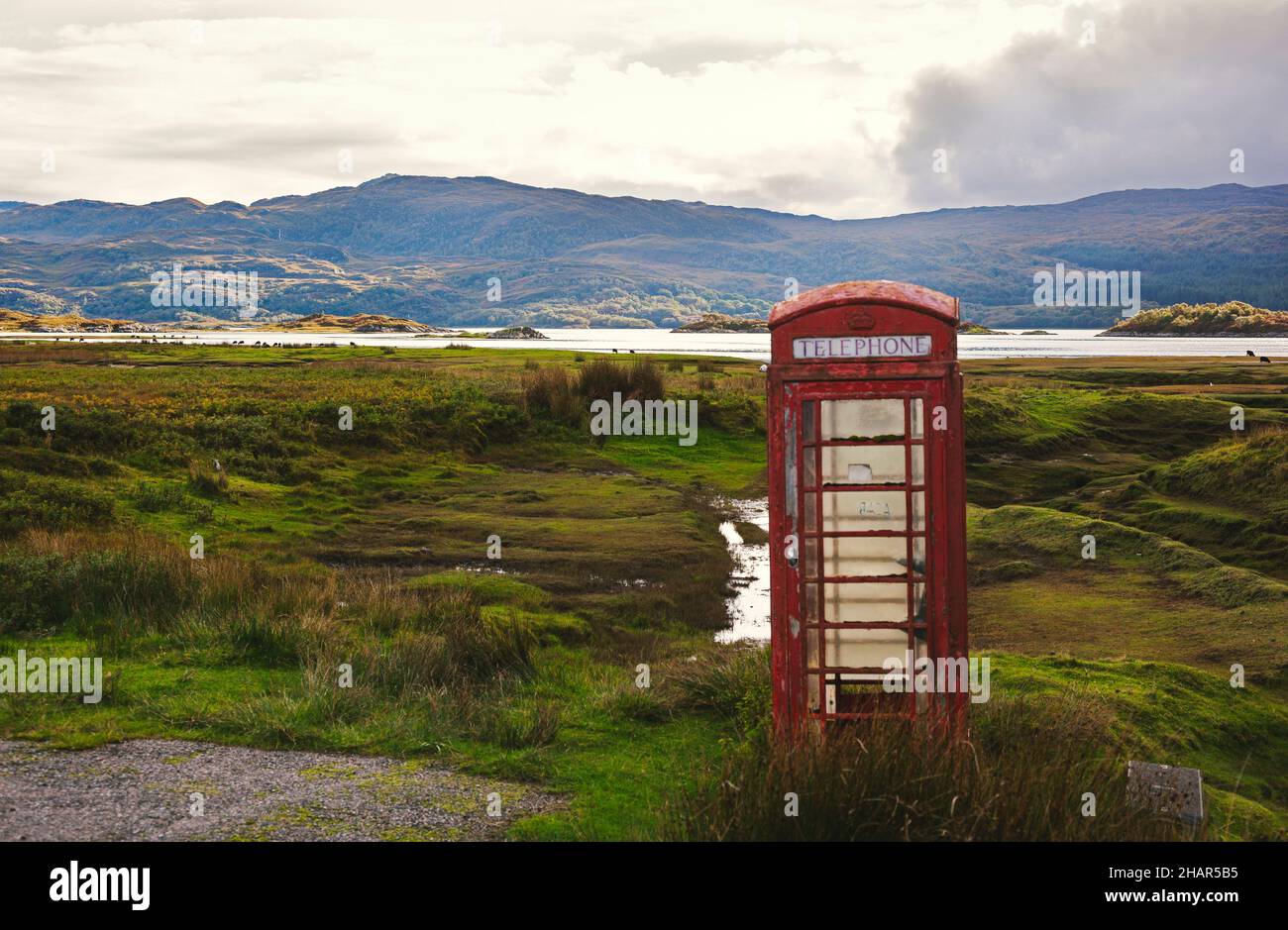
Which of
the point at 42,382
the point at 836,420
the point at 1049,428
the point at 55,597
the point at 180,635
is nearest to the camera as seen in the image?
the point at 836,420

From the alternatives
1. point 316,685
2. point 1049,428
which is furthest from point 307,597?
point 1049,428

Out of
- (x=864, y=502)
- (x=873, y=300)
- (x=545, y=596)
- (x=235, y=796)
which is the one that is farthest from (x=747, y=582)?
(x=235, y=796)

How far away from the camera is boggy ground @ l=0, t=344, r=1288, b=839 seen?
945 cm

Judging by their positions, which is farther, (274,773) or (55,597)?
(55,597)

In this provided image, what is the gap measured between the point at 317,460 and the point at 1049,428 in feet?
80.3

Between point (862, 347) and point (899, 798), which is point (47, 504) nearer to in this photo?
point (862, 347)

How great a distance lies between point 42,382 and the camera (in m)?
42.4

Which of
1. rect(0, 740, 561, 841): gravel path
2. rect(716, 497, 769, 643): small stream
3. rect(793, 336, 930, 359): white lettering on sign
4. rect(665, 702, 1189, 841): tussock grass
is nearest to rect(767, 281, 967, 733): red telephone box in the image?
rect(793, 336, 930, 359): white lettering on sign

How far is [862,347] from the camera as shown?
8062 mm

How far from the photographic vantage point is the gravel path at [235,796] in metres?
7.41

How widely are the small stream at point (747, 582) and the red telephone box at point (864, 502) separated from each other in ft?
20.7

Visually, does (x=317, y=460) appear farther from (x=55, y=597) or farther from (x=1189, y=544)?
(x=1189, y=544)

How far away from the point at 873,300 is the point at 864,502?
66.1 inches

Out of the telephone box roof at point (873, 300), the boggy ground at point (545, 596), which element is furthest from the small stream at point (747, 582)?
the telephone box roof at point (873, 300)
